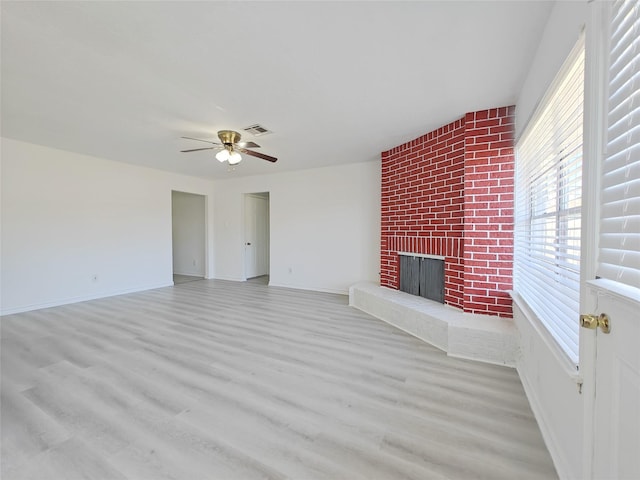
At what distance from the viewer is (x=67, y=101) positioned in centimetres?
255

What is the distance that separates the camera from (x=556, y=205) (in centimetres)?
164

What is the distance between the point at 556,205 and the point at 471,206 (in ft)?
3.68

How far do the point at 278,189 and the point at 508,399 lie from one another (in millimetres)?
4882

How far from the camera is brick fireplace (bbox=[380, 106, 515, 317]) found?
2633mm

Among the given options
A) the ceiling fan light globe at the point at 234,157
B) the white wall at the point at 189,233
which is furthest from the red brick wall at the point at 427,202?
the white wall at the point at 189,233

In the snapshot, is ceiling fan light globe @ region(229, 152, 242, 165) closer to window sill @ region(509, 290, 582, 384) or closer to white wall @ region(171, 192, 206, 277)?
window sill @ region(509, 290, 582, 384)

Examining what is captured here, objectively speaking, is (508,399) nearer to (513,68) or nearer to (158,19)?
(513,68)

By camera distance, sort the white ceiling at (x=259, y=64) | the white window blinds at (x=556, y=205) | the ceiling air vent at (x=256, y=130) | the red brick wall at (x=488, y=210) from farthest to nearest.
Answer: the ceiling air vent at (x=256, y=130) → the red brick wall at (x=488, y=210) → the white ceiling at (x=259, y=64) → the white window blinds at (x=556, y=205)

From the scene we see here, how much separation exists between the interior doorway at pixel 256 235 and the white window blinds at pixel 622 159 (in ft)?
→ 19.6

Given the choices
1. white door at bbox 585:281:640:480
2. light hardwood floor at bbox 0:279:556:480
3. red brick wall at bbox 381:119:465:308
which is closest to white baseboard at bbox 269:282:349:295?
red brick wall at bbox 381:119:465:308

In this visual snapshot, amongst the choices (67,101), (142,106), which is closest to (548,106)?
(142,106)

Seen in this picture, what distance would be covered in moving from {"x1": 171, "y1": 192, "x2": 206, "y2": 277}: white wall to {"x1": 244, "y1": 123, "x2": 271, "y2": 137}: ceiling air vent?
4006mm

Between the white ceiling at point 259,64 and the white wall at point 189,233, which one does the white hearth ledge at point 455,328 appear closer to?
the white ceiling at point 259,64

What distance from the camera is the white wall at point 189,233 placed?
22.4 feet
